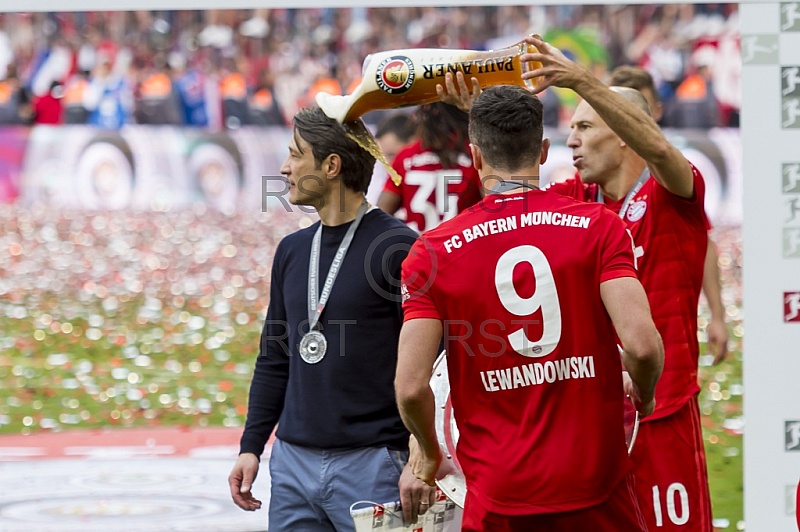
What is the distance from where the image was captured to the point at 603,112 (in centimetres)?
317

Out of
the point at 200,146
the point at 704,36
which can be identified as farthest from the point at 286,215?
the point at 704,36

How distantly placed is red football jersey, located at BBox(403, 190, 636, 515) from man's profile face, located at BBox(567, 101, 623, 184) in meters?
1.19

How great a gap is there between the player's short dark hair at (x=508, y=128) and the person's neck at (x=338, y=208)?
0.93 m

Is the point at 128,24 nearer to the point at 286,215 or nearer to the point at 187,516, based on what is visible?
the point at 286,215

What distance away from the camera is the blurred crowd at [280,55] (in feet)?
50.1

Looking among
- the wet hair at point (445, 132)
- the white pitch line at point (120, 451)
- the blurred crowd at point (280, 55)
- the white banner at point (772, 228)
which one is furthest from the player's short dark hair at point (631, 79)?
the blurred crowd at point (280, 55)

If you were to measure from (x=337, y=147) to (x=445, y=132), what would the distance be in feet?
6.41

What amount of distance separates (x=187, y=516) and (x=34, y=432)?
3.70m

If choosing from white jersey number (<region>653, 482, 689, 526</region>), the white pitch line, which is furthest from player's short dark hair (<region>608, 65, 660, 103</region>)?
the white pitch line

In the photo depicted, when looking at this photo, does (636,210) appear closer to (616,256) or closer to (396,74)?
(396,74)

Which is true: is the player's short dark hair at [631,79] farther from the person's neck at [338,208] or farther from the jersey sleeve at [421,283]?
the jersey sleeve at [421,283]

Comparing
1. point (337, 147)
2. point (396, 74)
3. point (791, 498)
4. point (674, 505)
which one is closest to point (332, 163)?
point (337, 147)

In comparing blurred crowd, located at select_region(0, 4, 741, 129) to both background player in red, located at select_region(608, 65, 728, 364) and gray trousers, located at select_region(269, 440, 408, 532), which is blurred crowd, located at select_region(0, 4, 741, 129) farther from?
gray trousers, located at select_region(269, 440, 408, 532)

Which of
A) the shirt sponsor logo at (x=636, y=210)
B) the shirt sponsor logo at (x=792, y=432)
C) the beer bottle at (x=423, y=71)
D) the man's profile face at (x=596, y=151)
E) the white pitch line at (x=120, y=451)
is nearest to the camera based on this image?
the beer bottle at (x=423, y=71)
